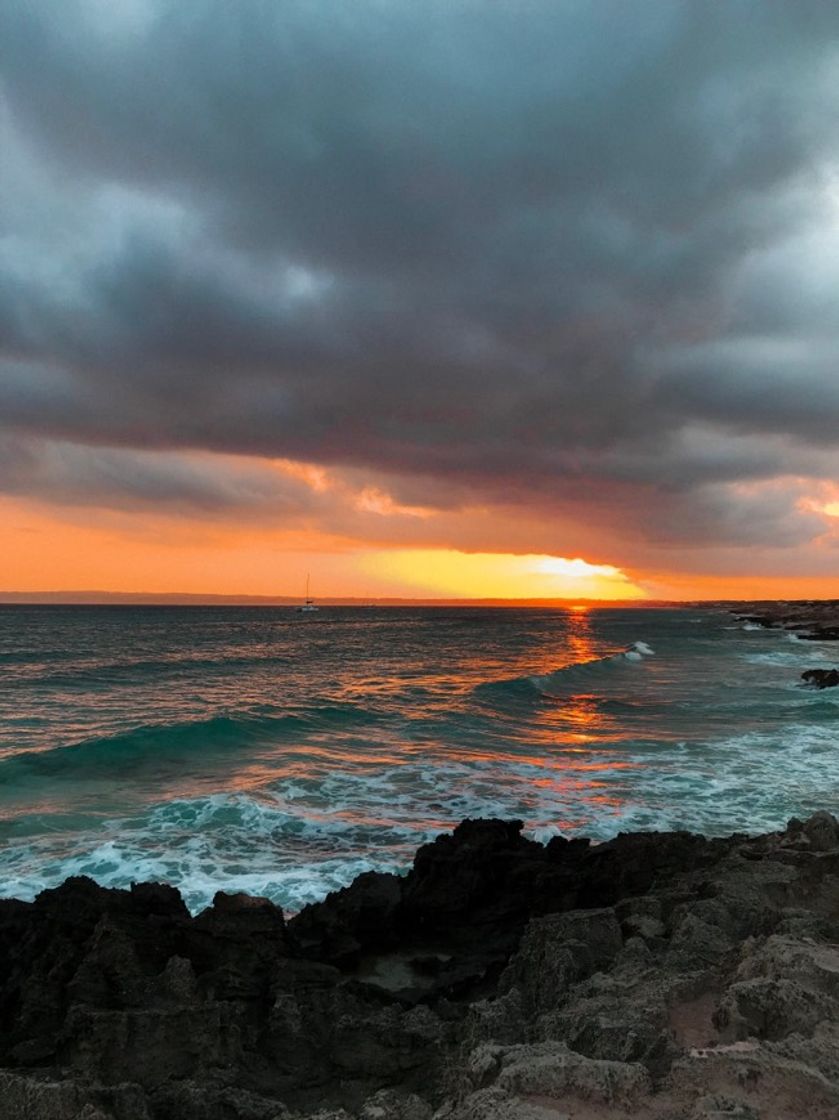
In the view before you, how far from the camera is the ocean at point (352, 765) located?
583 inches

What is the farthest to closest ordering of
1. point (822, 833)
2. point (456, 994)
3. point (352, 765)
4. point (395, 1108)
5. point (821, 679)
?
point (821, 679) < point (352, 765) < point (822, 833) < point (456, 994) < point (395, 1108)

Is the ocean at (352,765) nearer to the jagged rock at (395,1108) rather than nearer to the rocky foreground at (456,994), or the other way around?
the rocky foreground at (456,994)

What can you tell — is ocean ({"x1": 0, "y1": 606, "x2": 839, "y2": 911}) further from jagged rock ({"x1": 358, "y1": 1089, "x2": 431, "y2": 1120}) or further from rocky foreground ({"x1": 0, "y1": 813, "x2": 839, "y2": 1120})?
jagged rock ({"x1": 358, "y1": 1089, "x2": 431, "y2": 1120})

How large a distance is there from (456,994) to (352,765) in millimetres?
14775

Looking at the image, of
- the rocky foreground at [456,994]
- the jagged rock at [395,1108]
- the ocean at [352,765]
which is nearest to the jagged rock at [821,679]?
the ocean at [352,765]

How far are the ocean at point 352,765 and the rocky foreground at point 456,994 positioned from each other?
283 centimetres

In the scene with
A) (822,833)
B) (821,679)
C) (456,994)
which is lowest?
(821,679)

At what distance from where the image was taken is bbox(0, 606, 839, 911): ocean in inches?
583

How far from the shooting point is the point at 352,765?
2305 centimetres

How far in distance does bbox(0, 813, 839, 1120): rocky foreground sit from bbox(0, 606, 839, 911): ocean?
2.83 m

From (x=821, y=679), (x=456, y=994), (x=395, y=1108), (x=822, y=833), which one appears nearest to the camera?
(x=395, y=1108)

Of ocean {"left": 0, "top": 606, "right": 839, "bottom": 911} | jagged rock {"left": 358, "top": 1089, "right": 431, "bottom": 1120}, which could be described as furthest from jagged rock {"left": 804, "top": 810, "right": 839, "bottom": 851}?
jagged rock {"left": 358, "top": 1089, "right": 431, "bottom": 1120}

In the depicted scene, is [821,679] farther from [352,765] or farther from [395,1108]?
[395,1108]

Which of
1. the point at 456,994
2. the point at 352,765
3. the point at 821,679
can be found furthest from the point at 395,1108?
the point at 821,679
